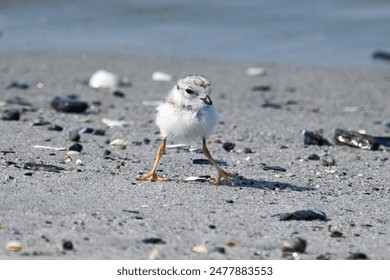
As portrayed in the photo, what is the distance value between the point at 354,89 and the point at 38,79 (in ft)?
13.4

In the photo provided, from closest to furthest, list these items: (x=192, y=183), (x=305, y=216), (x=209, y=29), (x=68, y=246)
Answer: (x=68, y=246)
(x=305, y=216)
(x=192, y=183)
(x=209, y=29)

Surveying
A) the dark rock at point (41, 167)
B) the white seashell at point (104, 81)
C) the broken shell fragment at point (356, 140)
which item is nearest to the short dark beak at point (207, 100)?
the dark rock at point (41, 167)

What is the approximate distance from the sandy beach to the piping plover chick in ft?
1.07

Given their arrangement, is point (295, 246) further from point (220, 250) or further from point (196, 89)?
point (196, 89)

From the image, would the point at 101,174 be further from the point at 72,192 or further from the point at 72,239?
the point at 72,239

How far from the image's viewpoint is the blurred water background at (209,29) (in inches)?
506

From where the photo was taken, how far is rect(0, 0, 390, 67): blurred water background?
42.2ft

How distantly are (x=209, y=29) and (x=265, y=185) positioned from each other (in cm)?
923

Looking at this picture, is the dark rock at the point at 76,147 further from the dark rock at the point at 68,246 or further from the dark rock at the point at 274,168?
the dark rock at the point at 68,246

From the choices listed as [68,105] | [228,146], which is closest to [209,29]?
[68,105]

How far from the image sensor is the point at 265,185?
5531mm

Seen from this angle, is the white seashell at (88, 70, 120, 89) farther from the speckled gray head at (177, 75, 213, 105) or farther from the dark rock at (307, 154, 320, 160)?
the speckled gray head at (177, 75, 213, 105)

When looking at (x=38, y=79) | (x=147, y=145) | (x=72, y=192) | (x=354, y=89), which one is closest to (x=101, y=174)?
(x=72, y=192)

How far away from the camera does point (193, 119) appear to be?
536cm
